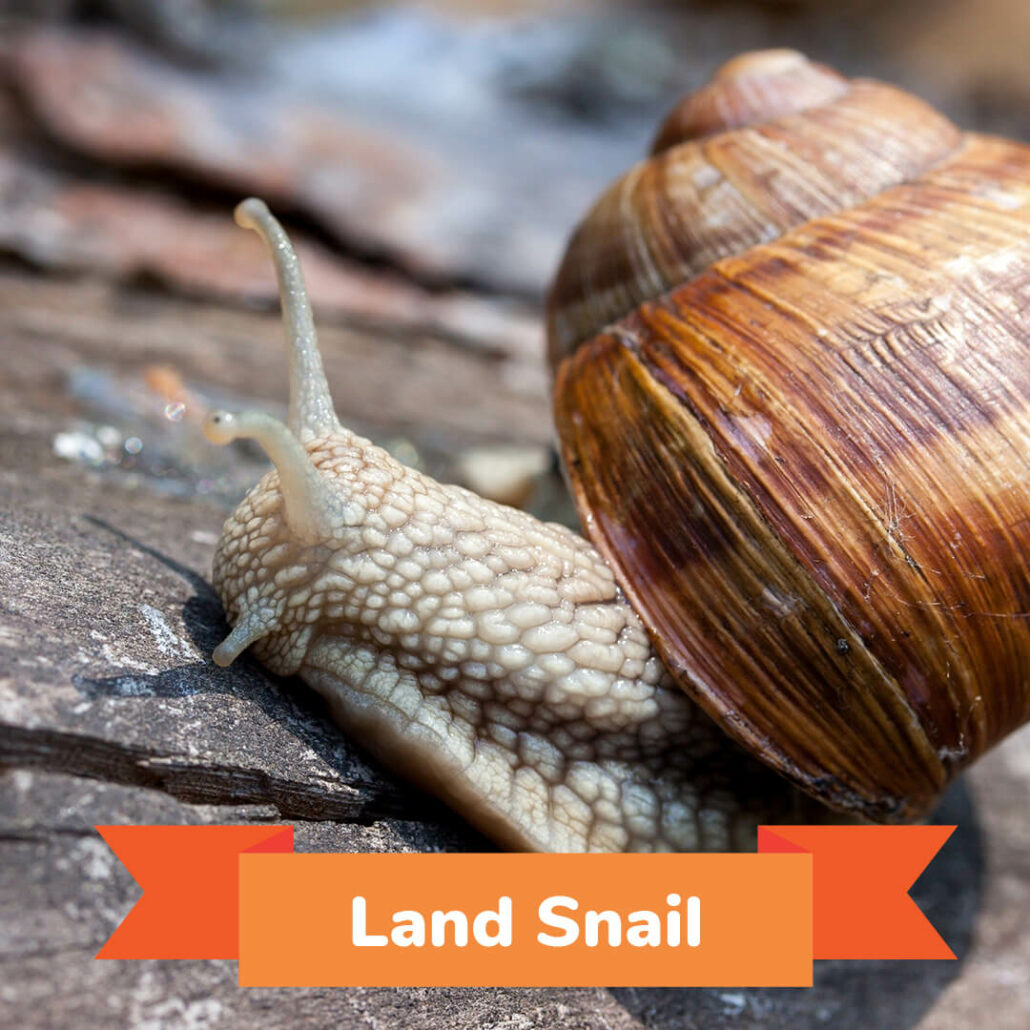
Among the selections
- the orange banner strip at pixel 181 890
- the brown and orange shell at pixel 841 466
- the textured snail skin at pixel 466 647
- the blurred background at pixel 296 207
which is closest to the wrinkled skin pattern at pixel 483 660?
the textured snail skin at pixel 466 647

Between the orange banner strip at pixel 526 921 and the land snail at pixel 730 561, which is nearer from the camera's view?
the orange banner strip at pixel 526 921

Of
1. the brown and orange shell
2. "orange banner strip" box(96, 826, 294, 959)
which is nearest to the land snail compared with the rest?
the brown and orange shell

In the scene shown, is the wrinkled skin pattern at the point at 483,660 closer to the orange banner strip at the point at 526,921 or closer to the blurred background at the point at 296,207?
the orange banner strip at the point at 526,921

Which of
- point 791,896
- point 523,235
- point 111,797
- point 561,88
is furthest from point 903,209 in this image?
point 561,88

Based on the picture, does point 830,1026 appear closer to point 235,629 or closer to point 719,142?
point 235,629

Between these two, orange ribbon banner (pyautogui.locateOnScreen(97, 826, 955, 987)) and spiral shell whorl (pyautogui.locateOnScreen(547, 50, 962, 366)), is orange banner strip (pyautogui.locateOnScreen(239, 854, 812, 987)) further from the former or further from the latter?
spiral shell whorl (pyautogui.locateOnScreen(547, 50, 962, 366))

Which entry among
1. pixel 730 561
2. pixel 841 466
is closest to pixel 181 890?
pixel 730 561
